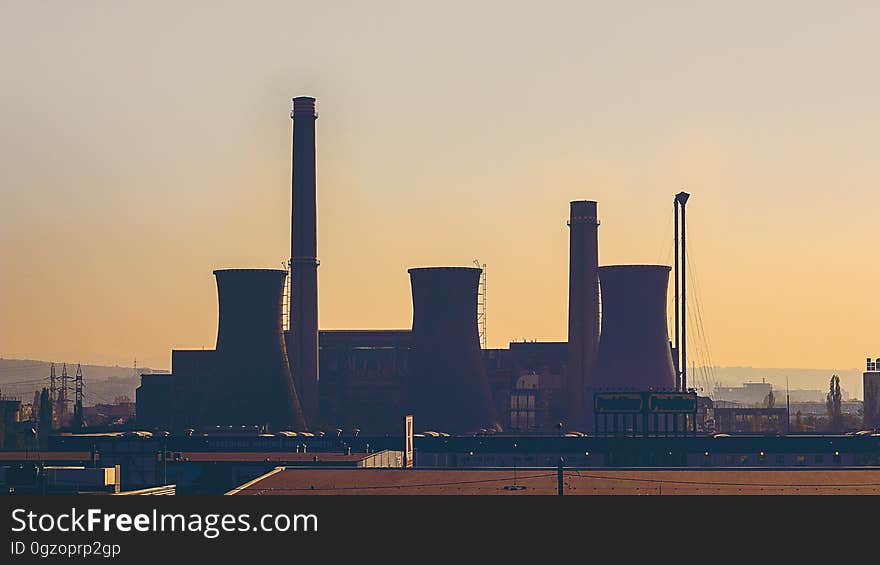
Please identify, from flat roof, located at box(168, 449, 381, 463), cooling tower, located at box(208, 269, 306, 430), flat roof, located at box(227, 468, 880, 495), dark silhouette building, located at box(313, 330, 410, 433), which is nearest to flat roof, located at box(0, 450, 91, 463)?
flat roof, located at box(168, 449, 381, 463)

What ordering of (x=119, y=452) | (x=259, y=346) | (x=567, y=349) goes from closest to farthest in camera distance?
1. (x=119, y=452)
2. (x=259, y=346)
3. (x=567, y=349)

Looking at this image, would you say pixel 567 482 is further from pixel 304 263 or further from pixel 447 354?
pixel 304 263

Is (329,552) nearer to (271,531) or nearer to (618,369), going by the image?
(271,531)

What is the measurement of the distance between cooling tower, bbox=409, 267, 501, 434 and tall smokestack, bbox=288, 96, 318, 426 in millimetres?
7675

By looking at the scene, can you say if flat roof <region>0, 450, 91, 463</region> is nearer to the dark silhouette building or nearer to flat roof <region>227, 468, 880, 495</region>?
flat roof <region>227, 468, 880, 495</region>

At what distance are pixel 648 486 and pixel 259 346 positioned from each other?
4900cm

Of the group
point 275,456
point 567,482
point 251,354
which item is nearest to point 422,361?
point 251,354

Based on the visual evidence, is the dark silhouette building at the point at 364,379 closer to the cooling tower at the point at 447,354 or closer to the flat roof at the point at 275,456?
the cooling tower at the point at 447,354

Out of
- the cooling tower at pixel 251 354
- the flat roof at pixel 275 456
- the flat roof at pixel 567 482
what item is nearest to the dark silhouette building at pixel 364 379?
the cooling tower at pixel 251 354

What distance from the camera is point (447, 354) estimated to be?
395ft

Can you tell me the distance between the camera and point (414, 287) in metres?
120

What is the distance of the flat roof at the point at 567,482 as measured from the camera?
65562 mm

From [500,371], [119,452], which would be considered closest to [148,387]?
[500,371]

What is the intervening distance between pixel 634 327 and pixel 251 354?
27048 mm
